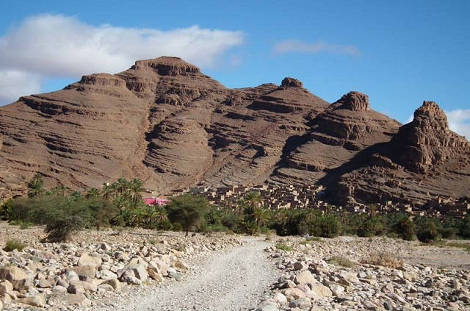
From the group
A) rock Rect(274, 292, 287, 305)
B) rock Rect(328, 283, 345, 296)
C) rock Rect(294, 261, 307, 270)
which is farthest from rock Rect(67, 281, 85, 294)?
rock Rect(294, 261, 307, 270)

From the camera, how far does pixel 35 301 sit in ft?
40.0

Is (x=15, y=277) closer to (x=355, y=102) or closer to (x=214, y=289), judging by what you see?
(x=214, y=289)

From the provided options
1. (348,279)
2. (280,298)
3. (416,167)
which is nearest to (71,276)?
(280,298)

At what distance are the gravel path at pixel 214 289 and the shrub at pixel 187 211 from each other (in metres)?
24.6

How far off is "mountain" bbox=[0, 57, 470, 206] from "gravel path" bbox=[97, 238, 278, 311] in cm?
7918

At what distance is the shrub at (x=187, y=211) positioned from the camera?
1861 inches

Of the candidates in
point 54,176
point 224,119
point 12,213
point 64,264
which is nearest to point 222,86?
point 224,119

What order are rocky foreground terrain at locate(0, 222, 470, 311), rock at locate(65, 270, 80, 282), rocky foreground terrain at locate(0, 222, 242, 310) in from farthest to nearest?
rock at locate(65, 270, 80, 282)
rocky foreground terrain at locate(0, 222, 470, 311)
rocky foreground terrain at locate(0, 222, 242, 310)

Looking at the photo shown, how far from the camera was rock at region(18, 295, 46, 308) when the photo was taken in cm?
1216

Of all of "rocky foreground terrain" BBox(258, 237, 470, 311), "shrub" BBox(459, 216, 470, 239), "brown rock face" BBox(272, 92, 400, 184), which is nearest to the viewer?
"rocky foreground terrain" BBox(258, 237, 470, 311)

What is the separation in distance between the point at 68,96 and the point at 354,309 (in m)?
154

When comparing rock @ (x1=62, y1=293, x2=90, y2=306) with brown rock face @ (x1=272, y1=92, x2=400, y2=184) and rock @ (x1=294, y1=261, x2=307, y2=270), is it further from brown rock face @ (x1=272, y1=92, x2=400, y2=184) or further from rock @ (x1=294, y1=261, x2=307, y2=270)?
brown rock face @ (x1=272, y1=92, x2=400, y2=184)

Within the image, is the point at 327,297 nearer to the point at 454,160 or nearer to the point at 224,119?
the point at 454,160

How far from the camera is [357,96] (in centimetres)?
15462
